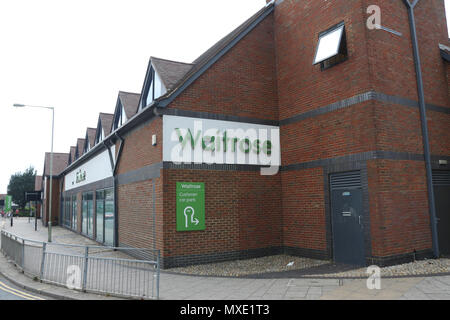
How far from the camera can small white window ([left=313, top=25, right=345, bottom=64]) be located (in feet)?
32.5

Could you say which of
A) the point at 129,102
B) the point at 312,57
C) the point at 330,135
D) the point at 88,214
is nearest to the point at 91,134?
the point at 88,214

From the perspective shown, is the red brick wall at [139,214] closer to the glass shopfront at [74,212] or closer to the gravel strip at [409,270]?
the gravel strip at [409,270]

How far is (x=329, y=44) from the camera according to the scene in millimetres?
10242

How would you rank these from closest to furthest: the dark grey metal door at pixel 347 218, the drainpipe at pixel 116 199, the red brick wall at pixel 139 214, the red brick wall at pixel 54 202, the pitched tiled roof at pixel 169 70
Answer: the dark grey metal door at pixel 347 218 → the red brick wall at pixel 139 214 → the pitched tiled roof at pixel 169 70 → the drainpipe at pixel 116 199 → the red brick wall at pixel 54 202

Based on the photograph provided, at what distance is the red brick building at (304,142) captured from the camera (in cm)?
936

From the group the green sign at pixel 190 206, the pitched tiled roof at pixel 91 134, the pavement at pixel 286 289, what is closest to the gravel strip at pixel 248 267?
the pavement at pixel 286 289

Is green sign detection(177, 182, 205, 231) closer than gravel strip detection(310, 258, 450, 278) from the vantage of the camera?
No

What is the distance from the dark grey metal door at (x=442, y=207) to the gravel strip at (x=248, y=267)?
143 inches

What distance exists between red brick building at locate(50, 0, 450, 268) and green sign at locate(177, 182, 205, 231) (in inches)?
1.5

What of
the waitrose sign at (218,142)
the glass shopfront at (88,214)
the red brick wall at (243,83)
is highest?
the red brick wall at (243,83)

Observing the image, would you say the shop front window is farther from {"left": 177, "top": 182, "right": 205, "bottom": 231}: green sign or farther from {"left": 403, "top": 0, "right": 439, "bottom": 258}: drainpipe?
{"left": 403, "top": 0, "right": 439, "bottom": 258}: drainpipe

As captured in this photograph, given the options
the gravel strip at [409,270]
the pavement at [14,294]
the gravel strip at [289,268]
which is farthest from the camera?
the gravel strip at [289,268]

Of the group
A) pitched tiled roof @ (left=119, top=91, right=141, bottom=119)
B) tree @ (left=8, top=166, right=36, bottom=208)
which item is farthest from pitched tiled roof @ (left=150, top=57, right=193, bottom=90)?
tree @ (left=8, top=166, right=36, bottom=208)

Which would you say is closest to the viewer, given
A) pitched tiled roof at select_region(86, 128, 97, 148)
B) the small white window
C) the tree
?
the small white window
